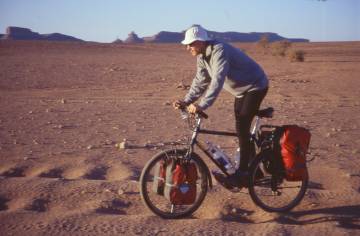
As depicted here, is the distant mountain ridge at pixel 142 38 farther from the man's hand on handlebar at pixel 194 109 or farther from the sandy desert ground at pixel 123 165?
the man's hand on handlebar at pixel 194 109

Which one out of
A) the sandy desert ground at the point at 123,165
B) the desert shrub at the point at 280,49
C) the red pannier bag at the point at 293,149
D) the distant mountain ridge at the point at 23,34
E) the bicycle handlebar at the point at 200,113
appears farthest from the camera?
the distant mountain ridge at the point at 23,34

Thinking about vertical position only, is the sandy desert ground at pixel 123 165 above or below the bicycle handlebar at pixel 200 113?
below

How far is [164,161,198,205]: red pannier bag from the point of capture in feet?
16.3

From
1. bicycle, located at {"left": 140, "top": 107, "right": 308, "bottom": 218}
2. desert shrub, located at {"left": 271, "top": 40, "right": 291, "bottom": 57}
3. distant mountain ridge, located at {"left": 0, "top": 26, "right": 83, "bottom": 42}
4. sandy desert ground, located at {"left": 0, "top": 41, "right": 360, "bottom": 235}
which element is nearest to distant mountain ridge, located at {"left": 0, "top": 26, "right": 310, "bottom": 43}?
distant mountain ridge, located at {"left": 0, "top": 26, "right": 83, "bottom": 42}

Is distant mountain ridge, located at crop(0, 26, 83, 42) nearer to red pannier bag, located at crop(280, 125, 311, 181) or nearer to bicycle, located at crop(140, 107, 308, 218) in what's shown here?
bicycle, located at crop(140, 107, 308, 218)

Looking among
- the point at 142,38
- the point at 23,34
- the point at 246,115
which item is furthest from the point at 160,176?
the point at 142,38

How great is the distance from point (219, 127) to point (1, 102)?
646 centimetres

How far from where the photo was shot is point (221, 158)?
5266 mm

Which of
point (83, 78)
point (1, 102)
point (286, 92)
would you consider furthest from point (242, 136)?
point (83, 78)

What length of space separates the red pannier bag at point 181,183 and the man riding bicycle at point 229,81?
39cm

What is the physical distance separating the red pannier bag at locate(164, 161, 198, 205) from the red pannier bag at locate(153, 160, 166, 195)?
0.06 metres

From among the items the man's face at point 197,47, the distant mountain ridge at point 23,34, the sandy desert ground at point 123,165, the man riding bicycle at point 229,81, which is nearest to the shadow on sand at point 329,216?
the sandy desert ground at point 123,165

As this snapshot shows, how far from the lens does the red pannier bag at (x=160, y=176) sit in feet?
16.4

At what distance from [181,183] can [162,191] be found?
0.24 meters
